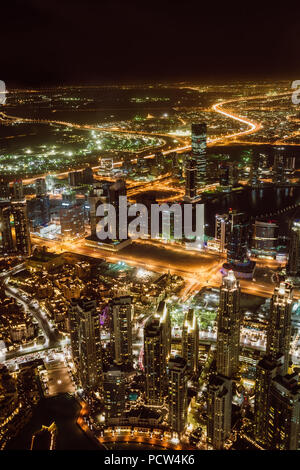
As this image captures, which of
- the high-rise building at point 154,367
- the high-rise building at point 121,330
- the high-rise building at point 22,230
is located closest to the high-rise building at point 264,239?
the high-rise building at point 121,330

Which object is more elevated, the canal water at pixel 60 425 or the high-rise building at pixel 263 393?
the high-rise building at pixel 263 393

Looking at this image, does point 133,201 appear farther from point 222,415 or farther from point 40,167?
point 222,415

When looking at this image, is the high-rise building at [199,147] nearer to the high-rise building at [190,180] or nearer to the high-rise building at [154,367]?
the high-rise building at [190,180]

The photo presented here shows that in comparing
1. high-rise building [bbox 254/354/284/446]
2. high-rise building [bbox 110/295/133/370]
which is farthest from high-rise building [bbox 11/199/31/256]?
high-rise building [bbox 254/354/284/446]

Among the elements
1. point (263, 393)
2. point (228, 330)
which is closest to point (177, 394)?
point (263, 393)

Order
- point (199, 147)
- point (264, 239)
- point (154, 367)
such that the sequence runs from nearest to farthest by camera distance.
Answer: point (154, 367) → point (264, 239) → point (199, 147)

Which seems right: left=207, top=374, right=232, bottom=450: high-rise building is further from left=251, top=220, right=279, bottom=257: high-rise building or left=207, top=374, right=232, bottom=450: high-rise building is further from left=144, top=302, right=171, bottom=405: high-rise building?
left=251, top=220, right=279, bottom=257: high-rise building

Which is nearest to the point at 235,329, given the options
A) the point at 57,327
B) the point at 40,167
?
the point at 57,327

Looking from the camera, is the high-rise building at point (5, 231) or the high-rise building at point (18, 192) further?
the high-rise building at point (18, 192)

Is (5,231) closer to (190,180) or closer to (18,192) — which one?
(18,192)
